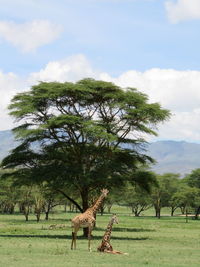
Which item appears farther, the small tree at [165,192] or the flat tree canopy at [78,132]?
the small tree at [165,192]

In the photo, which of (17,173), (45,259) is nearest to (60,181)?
(17,173)

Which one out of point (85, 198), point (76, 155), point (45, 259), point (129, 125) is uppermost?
point (129, 125)

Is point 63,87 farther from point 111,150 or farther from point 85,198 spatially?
point 85,198

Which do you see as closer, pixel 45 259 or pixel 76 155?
pixel 45 259

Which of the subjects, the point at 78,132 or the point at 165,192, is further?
the point at 165,192

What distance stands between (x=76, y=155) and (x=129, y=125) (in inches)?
199

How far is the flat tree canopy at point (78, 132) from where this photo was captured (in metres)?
37.8

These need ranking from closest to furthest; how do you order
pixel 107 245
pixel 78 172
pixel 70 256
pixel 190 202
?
pixel 70 256, pixel 107 245, pixel 78 172, pixel 190 202

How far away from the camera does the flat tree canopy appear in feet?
124

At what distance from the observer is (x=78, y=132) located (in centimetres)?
3922

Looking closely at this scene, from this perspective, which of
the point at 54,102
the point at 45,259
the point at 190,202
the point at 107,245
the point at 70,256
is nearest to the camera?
the point at 45,259

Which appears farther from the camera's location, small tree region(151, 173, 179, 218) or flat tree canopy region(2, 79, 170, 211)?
small tree region(151, 173, 179, 218)

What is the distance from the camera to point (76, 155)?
40.0 m

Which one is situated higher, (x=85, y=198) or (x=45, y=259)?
(x=85, y=198)
